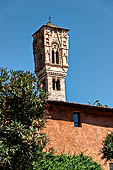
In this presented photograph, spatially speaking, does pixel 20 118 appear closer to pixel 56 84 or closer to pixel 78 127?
pixel 78 127

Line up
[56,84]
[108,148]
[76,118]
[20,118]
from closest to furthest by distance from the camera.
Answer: [20,118], [108,148], [76,118], [56,84]

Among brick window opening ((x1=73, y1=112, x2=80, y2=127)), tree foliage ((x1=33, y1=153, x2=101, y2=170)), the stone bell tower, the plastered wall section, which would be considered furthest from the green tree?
the stone bell tower

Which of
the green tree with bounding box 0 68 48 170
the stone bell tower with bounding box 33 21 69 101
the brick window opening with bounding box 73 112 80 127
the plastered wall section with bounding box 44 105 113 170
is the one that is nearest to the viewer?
the green tree with bounding box 0 68 48 170

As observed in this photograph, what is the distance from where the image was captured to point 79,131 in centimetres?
2547

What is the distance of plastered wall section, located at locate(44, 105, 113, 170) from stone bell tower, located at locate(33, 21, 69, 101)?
3761 cm

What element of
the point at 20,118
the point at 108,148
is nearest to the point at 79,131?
the point at 108,148

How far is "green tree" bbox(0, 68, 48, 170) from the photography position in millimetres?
17484

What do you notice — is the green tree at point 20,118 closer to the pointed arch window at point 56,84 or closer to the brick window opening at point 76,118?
the brick window opening at point 76,118

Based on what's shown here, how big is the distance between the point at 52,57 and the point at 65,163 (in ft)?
155

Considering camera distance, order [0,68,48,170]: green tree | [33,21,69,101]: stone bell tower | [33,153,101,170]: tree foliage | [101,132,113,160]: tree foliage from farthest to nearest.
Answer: [33,21,69,101]: stone bell tower → [101,132,113,160]: tree foliage → [33,153,101,170]: tree foliage → [0,68,48,170]: green tree

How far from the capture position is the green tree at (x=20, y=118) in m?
17.5

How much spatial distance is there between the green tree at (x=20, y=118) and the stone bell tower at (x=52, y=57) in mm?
45323

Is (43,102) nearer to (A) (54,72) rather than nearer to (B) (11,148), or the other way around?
(B) (11,148)

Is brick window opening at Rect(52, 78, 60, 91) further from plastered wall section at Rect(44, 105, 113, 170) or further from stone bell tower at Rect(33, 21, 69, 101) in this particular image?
plastered wall section at Rect(44, 105, 113, 170)
